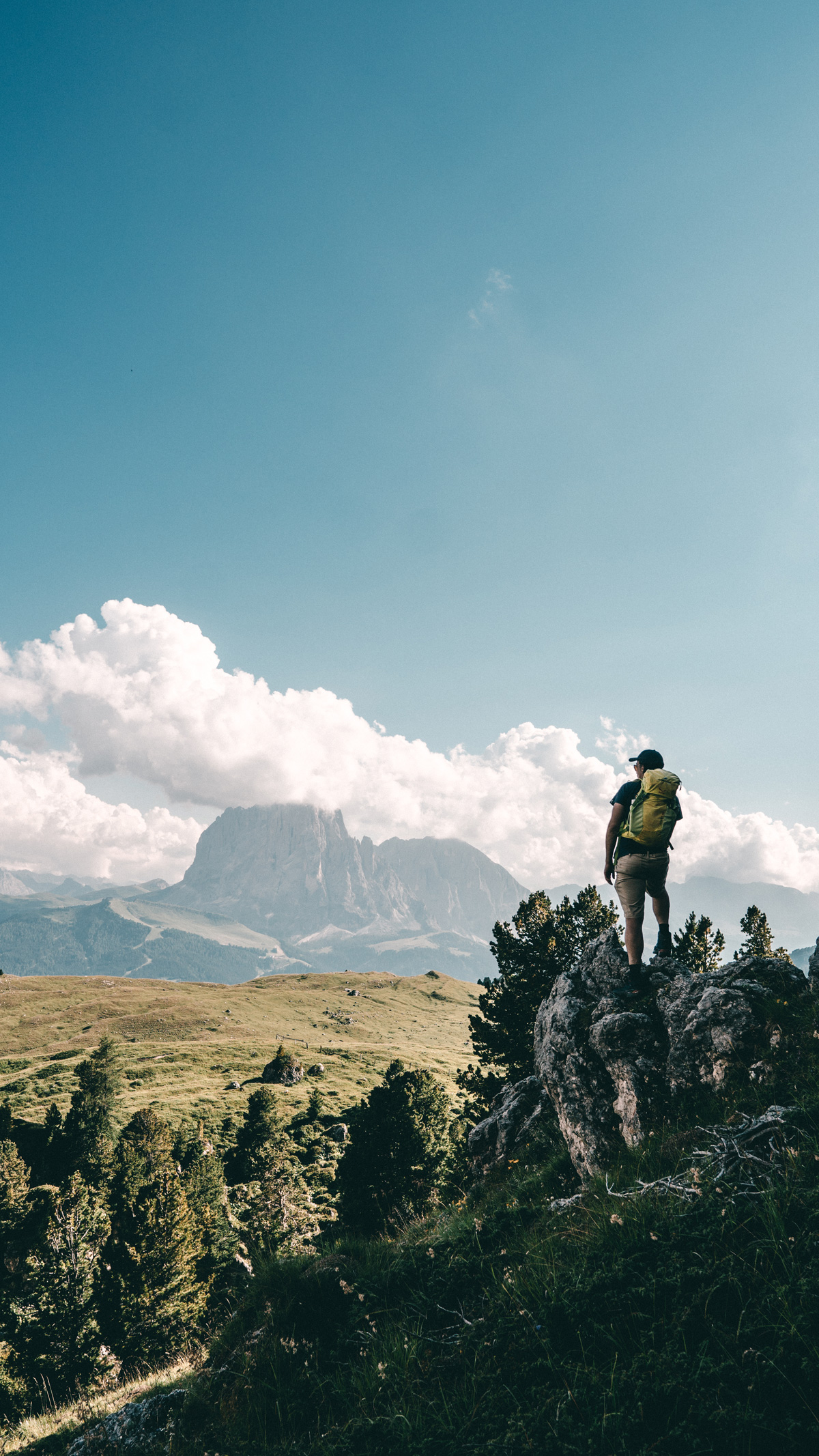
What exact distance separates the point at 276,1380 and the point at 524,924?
28.3 m

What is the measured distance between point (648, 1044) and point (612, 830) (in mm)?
3752

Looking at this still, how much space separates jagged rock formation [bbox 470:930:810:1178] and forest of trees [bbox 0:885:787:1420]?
14.1 m

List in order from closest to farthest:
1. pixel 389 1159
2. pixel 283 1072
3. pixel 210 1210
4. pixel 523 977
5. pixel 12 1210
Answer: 1. pixel 523 977
2. pixel 389 1159
3. pixel 210 1210
4. pixel 12 1210
5. pixel 283 1072

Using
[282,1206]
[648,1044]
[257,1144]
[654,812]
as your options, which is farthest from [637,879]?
[257,1144]

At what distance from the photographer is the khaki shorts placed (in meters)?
10.2

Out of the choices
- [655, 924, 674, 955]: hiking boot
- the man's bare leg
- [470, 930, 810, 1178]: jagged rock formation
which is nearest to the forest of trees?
[470, 930, 810, 1178]: jagged rock formation

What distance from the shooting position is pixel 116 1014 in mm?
148750

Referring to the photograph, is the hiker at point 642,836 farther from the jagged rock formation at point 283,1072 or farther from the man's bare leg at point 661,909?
the jagged rock formation at point 283,1072

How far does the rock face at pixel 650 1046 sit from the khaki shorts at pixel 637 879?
5.62 feet

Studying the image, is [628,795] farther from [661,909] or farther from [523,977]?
[523,977]

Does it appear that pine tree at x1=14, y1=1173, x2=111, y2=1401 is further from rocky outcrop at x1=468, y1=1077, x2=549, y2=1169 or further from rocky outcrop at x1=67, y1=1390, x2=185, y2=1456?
rocky outcrop at x1=67, y1=1390, x2=185, y2=1456

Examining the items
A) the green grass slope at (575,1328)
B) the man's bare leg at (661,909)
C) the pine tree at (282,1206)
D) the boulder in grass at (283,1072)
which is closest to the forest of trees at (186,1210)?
the pine tree at (282,1206)

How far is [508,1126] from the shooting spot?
47.8 ft

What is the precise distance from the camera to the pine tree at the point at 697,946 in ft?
111
